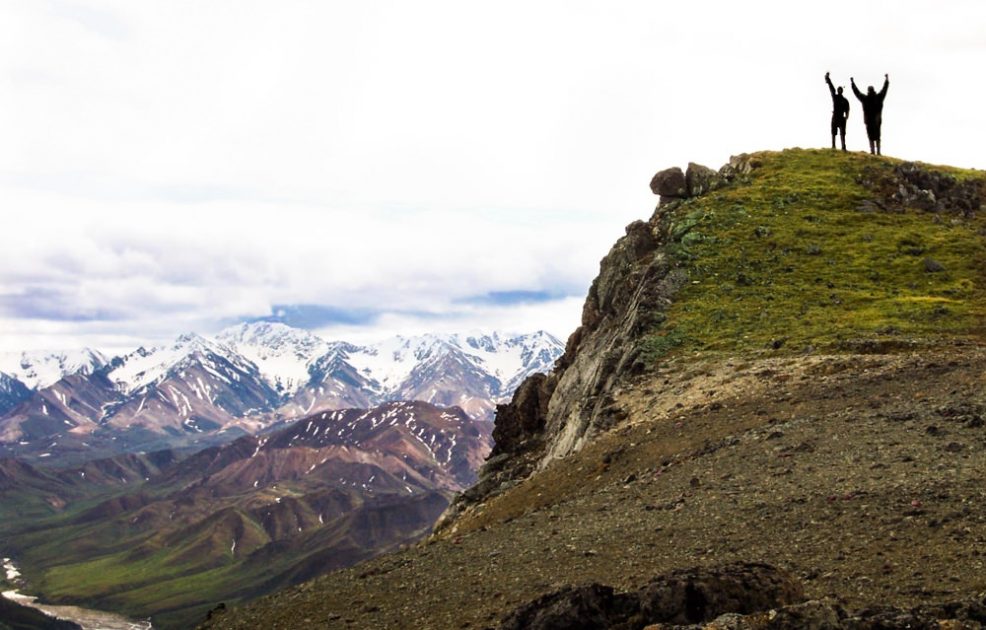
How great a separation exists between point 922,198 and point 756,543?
53457 mm

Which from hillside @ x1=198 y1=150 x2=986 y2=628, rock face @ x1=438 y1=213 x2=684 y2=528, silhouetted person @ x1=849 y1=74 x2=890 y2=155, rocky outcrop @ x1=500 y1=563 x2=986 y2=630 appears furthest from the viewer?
silhouetted person @ x1=849 y1=74 x2=890 y2=155

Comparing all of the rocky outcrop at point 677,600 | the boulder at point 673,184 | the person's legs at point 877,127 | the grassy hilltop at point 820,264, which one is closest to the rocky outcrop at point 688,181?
the boulder at point 673,184

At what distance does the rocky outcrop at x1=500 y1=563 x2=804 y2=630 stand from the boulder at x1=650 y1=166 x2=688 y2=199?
60.2 meters

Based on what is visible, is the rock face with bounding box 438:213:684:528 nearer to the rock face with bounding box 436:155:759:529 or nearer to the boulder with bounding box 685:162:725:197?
the rock face with bounding box 436:155:759:529

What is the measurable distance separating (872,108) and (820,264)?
17906mm

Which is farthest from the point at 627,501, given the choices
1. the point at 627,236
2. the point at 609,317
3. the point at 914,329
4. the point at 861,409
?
the point at 627,236

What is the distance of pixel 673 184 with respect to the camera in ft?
253

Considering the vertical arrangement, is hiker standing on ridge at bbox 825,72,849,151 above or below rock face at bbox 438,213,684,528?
above

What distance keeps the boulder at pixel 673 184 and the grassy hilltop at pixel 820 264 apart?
3066mm

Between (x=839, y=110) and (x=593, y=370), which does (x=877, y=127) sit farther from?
(x=593, y=370)

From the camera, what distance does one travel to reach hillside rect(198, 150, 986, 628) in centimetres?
2436

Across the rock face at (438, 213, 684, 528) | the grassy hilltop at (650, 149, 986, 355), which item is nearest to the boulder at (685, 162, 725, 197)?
the grassy hilltop at (650, 149, 986, 355)

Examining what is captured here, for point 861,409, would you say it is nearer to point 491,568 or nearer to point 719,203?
point 491,568

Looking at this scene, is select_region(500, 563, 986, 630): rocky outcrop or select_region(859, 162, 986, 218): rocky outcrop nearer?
select_region(500, 563, 986, 630): rocky outcrop
